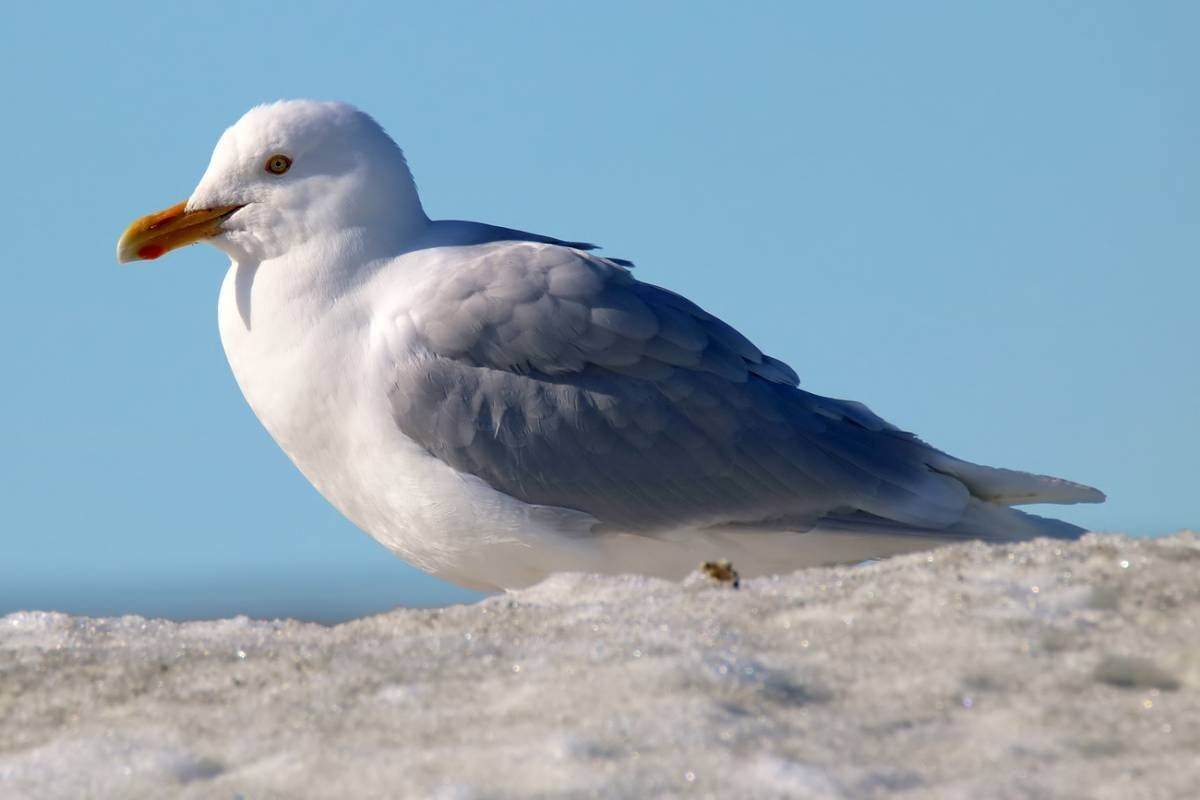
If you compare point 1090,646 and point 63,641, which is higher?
point 1090,646

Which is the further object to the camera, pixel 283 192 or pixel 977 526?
pixel 283 192

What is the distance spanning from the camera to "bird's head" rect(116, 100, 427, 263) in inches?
300

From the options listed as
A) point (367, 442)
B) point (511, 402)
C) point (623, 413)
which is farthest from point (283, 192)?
point (623, 413)

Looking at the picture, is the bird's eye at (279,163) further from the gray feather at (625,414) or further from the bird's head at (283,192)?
the gray feather at (625,414)

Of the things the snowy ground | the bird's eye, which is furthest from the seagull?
the snowy ground

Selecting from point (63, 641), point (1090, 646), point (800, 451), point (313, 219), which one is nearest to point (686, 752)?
point (1090, 646)

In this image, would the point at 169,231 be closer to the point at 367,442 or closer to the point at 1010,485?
the point at 367,442

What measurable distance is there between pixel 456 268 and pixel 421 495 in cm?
100

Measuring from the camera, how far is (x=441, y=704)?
3623 millimetres

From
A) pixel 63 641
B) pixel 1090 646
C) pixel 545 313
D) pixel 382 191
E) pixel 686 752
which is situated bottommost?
pixel 63 641

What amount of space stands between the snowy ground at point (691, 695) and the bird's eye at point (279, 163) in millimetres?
3516

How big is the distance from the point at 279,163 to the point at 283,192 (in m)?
0.14

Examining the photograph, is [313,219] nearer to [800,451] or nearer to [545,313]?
[545,313]

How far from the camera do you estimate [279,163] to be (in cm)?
768
